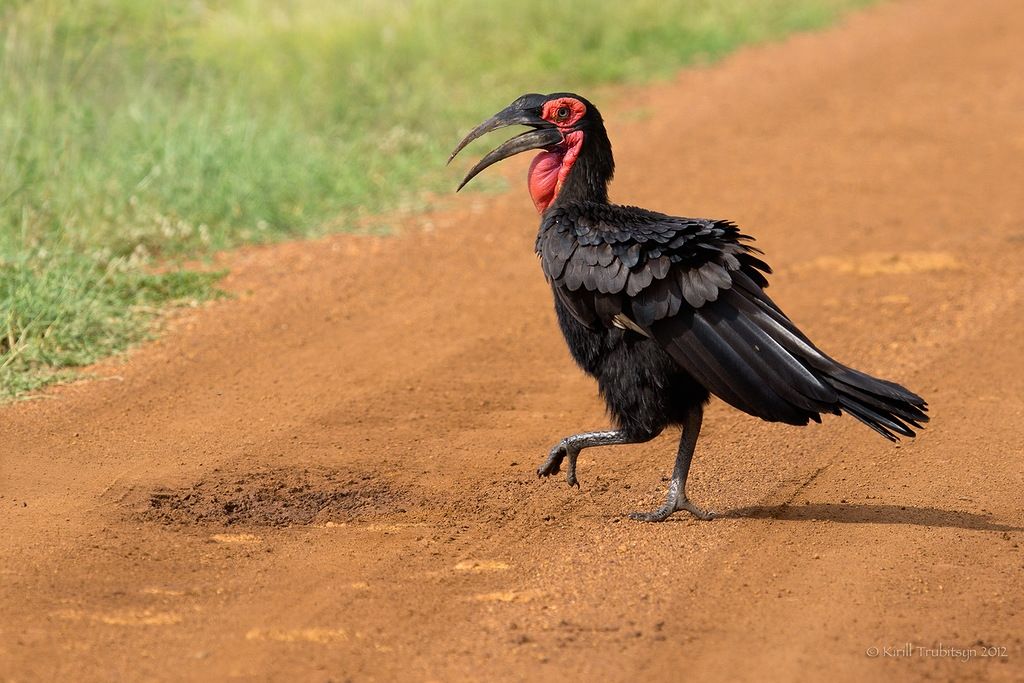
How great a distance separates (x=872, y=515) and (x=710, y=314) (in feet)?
3.08

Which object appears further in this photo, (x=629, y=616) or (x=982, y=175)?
(x=982, y=175)

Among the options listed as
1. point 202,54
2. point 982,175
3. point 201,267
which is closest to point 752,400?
point 201,267

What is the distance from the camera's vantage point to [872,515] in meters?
4.70

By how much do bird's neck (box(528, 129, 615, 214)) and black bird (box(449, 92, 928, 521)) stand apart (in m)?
0.11

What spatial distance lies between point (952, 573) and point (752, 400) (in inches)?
31.5

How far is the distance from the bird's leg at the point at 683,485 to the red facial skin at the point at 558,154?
101 centimetres

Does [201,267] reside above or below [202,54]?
below

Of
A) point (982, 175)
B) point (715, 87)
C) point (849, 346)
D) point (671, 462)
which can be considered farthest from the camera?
point (715, 87)

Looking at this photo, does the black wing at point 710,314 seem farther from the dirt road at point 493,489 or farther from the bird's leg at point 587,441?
the dirt road at point 493,489

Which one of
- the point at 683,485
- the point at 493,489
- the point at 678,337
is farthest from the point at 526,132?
the point at 683,485

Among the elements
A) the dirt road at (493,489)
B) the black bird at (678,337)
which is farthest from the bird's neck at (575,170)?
the dirt road at (493,489)

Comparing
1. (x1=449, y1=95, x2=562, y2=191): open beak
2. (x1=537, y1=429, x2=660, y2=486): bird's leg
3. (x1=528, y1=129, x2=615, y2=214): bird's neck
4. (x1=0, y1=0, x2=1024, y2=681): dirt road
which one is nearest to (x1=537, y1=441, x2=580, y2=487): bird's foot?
(x1=537, y1=429, x2=660, y2=486): bird's leg

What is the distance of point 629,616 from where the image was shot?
153 inches

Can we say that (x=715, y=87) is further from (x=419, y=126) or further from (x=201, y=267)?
(x=201, y=267)
